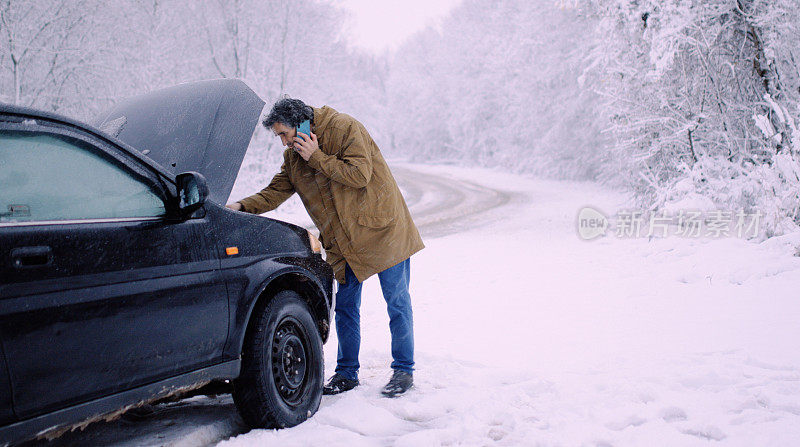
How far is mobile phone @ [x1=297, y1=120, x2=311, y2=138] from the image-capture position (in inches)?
137

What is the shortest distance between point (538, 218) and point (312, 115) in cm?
1122

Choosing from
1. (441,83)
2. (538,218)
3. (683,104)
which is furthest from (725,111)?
(441,83)

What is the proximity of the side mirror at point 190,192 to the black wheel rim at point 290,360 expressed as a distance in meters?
0.86

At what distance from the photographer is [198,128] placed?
11.2 ft

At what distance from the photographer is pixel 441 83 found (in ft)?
148

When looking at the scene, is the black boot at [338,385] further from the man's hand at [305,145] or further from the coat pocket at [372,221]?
the man's hand at [305,145]

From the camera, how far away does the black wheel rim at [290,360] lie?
315 centimetres

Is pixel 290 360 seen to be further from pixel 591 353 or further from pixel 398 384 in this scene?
pixel 591 353

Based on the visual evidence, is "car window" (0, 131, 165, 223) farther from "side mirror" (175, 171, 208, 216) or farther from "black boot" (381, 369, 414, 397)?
"black boot" (381, 369, 414, 397)

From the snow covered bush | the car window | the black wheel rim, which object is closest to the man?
the black wheel rim

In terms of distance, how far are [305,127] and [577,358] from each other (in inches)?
102

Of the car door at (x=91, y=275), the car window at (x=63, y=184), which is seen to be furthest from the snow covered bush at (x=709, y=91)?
the car window at (x=63, y=184)

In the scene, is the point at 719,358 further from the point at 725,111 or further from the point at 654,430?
the point at 725,111

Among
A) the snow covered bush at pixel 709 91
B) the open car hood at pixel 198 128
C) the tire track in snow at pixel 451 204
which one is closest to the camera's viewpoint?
the open car hood at pixel 198 128
